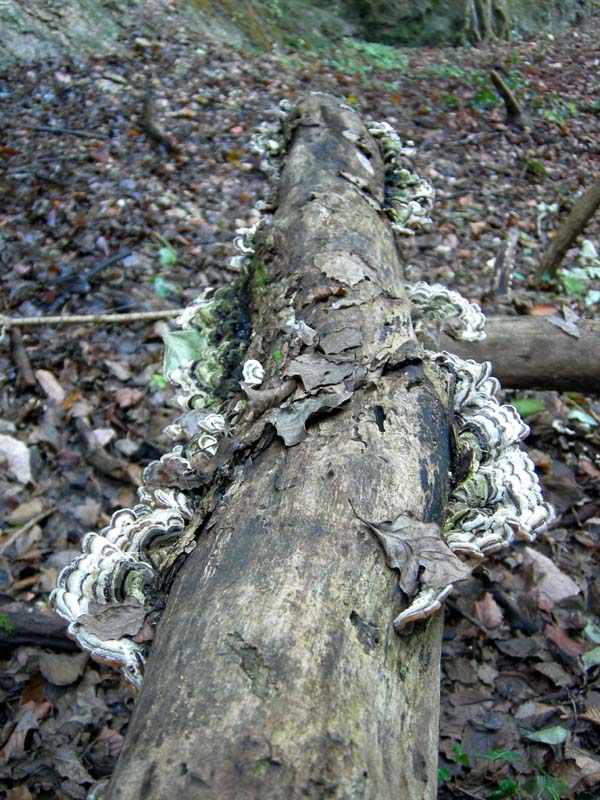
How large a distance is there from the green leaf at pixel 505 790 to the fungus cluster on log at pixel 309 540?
1365 mm

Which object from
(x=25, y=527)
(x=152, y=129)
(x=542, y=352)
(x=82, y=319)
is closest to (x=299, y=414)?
(x=542, y=352)

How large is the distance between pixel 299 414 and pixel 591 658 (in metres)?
2.10

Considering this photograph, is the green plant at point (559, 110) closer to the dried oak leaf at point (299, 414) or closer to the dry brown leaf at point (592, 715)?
the dry brown leaf at point (592, 715)

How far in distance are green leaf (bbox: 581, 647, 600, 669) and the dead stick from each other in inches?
127

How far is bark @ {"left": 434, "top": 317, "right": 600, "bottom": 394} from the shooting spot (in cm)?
296

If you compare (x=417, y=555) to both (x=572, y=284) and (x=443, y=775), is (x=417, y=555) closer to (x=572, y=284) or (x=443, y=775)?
(x=443, y=775)

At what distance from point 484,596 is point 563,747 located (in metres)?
0.75

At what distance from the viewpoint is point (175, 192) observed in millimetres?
5953

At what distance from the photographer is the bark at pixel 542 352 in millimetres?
2959

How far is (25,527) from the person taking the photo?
3.25m

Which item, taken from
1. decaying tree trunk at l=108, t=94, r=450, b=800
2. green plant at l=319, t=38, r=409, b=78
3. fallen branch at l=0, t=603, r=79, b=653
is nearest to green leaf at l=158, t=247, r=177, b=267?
fallen branch at l=0, t=603, r=79, b=653

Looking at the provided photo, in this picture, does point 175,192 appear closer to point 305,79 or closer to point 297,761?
point 305,79

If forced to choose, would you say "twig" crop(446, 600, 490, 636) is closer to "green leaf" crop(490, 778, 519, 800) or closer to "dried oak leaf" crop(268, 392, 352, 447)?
"green leaf" crop(490, 778, 519, 800)

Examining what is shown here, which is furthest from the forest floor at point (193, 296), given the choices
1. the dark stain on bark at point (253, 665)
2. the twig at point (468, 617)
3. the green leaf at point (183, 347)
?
the dark stain on bark at point (253, 665)
